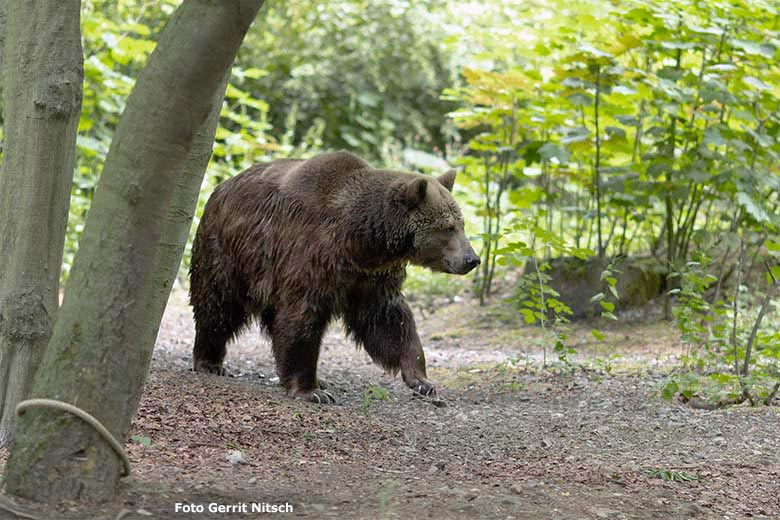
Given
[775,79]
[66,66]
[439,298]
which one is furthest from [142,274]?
[439,298]

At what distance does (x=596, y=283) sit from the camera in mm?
9461

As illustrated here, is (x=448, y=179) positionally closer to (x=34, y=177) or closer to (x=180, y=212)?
(x=180, y=212)

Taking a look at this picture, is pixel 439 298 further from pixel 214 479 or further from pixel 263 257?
pixel 214 479

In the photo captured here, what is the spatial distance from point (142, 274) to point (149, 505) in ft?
2.88

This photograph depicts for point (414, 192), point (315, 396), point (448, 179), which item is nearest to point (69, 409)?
point (315, 396)

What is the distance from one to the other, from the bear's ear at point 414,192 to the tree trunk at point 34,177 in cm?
260

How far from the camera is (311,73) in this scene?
17.4 m

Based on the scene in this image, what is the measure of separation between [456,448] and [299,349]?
5.03 ft

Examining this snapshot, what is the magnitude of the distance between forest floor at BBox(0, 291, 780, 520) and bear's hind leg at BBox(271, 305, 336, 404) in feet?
0.51

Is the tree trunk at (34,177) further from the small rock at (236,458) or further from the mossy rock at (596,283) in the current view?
the mossy rock at (596,283)

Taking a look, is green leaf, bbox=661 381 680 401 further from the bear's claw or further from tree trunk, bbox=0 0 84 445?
tree trunk, bbox=0 0 84 445

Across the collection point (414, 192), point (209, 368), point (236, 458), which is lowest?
point (209, 368)

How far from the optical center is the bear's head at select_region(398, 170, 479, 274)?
614 cm

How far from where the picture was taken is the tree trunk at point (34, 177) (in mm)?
3830
